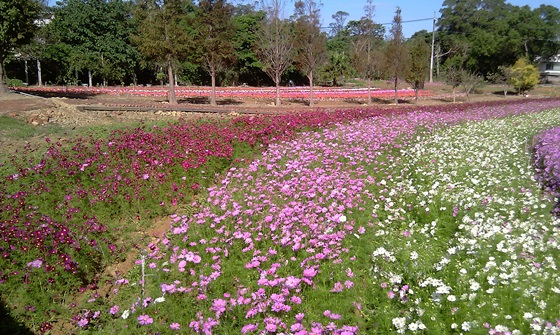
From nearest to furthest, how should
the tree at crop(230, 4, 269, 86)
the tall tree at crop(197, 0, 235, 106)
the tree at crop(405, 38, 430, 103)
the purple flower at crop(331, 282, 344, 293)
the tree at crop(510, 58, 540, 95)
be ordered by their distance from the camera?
the purple flower at crop(331, 282, 344, 293) → the tall tree at crop(197, 0, 235, 106) → the tree at crop(405, 38, 430, 103) → the tree at crop(510, 58, 540, 95) → the tree at crop(230, 4, 269, 86)

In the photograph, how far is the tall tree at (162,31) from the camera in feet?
65.3

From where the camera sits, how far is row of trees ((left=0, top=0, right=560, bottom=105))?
20.6 meters

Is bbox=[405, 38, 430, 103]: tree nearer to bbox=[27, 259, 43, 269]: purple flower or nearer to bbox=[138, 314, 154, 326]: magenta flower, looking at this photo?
bbox=[27, 259, 43, 269]: purple flower

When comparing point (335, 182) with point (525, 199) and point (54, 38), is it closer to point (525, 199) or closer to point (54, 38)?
point (525, 199)

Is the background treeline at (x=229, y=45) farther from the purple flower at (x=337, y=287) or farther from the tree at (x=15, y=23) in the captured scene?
the purple flower at (x=337, y=287)

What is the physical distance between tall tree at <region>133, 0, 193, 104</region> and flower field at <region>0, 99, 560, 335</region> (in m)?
13.7

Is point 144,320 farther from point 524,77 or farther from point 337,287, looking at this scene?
point 524,77

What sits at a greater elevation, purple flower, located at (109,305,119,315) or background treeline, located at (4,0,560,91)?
background treeline, located at (4,0,560,91)

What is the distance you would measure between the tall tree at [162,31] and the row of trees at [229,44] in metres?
0.05

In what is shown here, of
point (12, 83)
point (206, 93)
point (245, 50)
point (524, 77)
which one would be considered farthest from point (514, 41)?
point (12, 83)

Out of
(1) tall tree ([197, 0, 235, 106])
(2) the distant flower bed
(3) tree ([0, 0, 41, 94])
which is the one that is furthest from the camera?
(1) tall tree ([197, 0, 235, 106])

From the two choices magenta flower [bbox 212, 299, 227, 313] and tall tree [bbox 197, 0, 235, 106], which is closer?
magenta flower [bbox 212, 299, 227, 313]

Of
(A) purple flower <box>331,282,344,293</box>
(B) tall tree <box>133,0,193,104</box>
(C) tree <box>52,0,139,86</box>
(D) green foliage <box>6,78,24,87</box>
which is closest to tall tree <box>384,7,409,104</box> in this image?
(B) tall tree <box>133,0,193,104</box>

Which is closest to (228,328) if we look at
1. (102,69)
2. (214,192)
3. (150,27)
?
(214,192)
